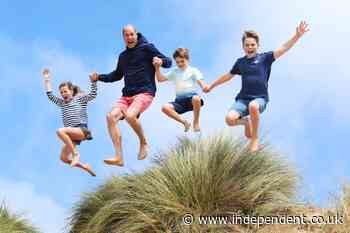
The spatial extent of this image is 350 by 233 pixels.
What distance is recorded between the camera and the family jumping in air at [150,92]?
9742 mm

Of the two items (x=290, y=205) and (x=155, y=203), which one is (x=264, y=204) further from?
(x=155, y=203)

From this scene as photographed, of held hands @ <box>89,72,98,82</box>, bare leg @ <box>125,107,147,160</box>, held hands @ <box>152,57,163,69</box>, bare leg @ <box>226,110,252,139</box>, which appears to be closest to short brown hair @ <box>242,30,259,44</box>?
bare leg @ <box>226,110,252,139</box>

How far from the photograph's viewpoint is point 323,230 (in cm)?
863

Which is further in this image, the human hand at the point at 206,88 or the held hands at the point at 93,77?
the held hands at the point at 93,77

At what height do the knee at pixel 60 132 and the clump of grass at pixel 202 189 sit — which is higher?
the knee at pixel 60 132

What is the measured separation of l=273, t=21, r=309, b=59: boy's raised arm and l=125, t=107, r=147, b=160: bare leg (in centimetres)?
238

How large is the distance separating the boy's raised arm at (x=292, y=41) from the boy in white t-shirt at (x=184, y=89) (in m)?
1.37

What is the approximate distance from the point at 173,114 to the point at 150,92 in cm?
56

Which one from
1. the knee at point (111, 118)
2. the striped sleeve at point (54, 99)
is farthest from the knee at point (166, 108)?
the striped sleeve at point (54, 99)

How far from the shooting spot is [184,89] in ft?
34.6

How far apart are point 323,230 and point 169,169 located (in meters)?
2.51

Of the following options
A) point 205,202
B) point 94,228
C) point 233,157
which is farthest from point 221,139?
point 94,228

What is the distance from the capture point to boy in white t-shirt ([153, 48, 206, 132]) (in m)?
10.4

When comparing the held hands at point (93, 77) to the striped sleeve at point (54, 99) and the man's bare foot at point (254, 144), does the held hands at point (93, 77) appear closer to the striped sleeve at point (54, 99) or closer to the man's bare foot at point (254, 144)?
the striped sleeve at point (54, 99)
